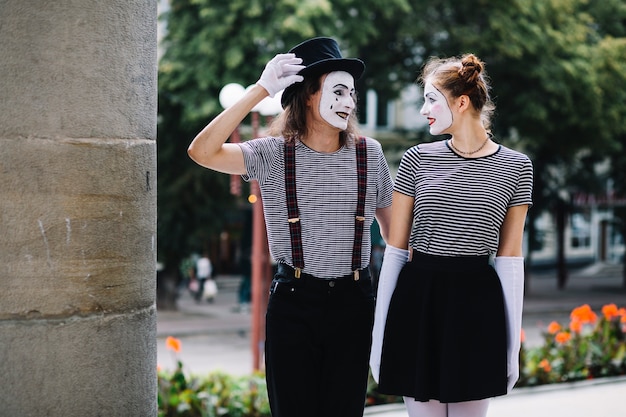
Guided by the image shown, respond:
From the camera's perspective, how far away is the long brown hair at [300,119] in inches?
148

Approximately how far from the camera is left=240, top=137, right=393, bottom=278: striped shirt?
11.8 feet

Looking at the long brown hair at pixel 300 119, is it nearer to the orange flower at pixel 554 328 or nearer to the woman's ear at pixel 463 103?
the woman's ear at pixel 463 103

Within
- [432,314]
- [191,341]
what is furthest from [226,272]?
[432,314]

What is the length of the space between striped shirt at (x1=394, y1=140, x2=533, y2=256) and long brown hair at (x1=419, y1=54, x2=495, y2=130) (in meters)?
0.23

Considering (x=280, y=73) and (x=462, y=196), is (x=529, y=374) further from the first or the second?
(x=280, y=73)

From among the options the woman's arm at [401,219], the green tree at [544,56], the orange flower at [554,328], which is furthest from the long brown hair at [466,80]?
the green tree at [544,56]

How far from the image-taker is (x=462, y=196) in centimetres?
365

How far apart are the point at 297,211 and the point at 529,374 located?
5721 mm

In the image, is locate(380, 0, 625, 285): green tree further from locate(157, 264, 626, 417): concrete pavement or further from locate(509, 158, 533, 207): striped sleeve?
locate(509, 158, 533, 207): striped sleeve

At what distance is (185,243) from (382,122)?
11479 mm

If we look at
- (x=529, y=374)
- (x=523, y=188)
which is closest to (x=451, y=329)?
(x=523, y=188)

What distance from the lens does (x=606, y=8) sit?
22.7m

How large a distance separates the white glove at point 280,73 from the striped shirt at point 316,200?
0.20 m

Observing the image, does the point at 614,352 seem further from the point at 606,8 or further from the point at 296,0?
the point at 606,8
